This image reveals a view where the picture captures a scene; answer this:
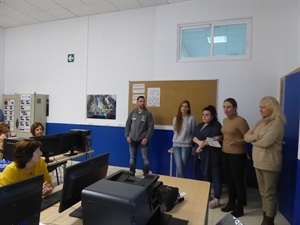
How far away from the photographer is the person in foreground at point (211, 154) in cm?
305

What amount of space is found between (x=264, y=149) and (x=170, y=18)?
3.03 metres

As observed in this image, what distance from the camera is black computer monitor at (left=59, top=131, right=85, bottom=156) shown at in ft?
10.3

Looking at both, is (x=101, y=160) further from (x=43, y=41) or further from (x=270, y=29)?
(x=43, y=41)

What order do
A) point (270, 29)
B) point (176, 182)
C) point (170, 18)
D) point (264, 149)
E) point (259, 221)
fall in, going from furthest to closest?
1. point (170, 18)
2. point (270, 29)
3. point (259, 221)
4. point (264, 149)
5. point (176, 182)

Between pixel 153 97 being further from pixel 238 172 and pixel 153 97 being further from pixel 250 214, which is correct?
pixel 250 214

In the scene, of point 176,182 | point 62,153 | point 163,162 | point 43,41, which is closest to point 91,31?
point 43,41

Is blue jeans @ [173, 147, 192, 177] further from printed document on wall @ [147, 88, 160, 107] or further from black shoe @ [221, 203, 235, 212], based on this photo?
printed document on wall @ [147, 88, 160, 107]

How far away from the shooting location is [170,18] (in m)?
4.25

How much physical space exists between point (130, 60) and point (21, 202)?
399 centimetres

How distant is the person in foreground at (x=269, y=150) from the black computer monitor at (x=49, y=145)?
8.33ft

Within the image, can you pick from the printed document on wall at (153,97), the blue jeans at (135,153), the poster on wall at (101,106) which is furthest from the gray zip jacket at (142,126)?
the poster on wall at (101,106)

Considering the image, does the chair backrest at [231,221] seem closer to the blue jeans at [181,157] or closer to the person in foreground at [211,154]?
the person in foreground at [211,154]

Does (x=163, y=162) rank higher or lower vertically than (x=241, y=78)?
lower

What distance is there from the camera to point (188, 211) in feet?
4.84
